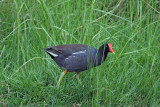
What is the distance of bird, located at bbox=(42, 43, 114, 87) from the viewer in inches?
151

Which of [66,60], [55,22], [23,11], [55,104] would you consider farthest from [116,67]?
[23,11]

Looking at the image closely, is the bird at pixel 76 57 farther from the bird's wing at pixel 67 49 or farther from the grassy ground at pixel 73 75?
the grassy ground at pixel 73 75

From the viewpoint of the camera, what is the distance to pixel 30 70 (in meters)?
4.12

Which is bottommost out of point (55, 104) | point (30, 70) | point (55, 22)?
point (55, 104)

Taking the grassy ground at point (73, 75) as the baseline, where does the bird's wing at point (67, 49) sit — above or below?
above

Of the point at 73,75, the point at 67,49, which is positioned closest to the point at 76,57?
the point at 67,49

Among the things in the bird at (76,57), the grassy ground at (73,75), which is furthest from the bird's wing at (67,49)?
the grassy ground at (73,75)

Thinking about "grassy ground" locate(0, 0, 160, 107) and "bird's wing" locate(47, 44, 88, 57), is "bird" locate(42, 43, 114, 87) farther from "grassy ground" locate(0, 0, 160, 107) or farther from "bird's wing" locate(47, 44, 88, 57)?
"grassy ground" locate(0, 0, 160, 107)

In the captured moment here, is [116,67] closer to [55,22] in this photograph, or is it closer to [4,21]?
[55,22]

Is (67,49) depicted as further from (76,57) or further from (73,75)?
(73,75)

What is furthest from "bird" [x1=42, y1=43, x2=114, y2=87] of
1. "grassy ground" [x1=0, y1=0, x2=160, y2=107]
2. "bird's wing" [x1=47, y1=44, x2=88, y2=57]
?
"grassy ground" [x1=0, y1=0, x2=160, y2=107]

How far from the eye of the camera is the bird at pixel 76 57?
384 centimetres

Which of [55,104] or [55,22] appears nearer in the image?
[55,104]

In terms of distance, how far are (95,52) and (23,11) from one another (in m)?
1.88
